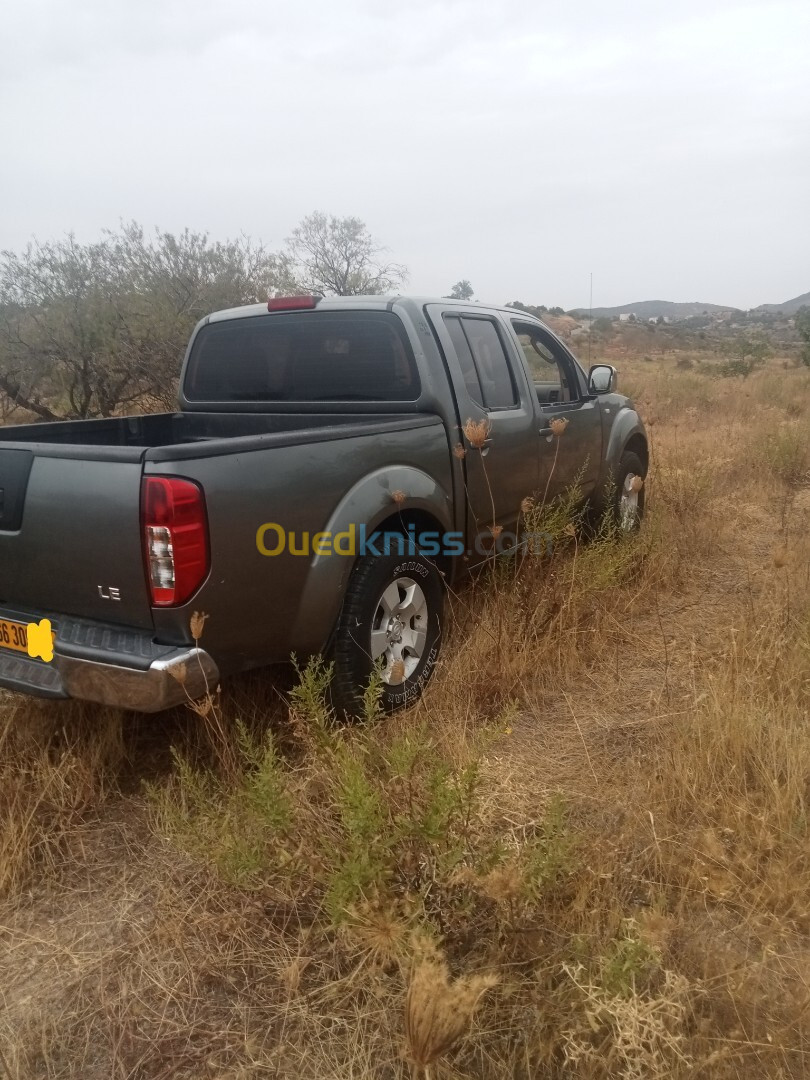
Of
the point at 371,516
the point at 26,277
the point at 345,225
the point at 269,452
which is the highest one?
the point at 345,225

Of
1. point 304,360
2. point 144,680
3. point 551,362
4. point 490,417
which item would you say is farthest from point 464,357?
point 144,680

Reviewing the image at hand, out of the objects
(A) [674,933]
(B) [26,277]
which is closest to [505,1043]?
(A) [674,933]

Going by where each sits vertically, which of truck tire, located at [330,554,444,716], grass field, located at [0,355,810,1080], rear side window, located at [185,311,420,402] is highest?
rear side window, located at [185,311,420,402]

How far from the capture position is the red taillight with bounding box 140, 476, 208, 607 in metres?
2.36

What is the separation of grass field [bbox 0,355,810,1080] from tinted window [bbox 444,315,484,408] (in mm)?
1400

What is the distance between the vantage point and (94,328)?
10820 mm

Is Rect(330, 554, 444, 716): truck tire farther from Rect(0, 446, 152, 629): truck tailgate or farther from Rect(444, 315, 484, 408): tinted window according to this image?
Rect(444, 315, 484, 408): tinted window

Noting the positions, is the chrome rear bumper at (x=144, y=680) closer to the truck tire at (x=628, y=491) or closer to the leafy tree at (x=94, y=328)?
the truck tire at (x=628, y=491)

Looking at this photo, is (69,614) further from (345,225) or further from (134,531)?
(345,225)

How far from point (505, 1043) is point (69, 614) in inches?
74.0

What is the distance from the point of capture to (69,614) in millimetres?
2670

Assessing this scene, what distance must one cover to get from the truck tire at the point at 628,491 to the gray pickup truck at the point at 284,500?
81 centimetres

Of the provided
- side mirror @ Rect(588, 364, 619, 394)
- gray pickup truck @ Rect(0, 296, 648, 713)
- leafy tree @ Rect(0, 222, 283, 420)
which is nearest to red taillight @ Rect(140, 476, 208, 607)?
gray pickup truck @ Rect(0, 296, 648, 713)

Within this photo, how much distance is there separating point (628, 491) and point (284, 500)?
3838 millimetres
